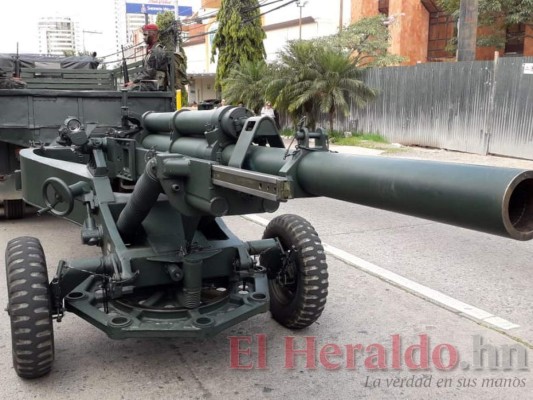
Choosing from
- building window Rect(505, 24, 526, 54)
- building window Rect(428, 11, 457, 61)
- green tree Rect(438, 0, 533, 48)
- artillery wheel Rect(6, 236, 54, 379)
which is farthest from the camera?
building window Rect(428, 11, 457, 61)

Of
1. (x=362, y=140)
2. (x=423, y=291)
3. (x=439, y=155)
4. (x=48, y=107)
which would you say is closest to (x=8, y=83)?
(x=48, y=107)

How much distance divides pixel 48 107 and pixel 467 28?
34.8 ft

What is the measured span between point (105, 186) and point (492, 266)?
3.77m

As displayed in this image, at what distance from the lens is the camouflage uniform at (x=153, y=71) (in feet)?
27.8

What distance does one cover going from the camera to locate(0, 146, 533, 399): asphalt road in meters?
3.44

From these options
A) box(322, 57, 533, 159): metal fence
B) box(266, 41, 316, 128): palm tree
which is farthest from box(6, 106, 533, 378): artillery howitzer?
box(266, 41, 316, 128): palm tree

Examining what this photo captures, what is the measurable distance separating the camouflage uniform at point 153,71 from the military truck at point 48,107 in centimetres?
29

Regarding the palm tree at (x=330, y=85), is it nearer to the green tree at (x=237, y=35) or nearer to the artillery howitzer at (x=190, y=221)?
the green tree at (x=237, y=35)

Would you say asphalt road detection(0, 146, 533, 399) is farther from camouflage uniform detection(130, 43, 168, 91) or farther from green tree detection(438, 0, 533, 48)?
green tree detection(438, 0, 533, 48)

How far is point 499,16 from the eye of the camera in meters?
23.4

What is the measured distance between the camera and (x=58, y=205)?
15.0ft

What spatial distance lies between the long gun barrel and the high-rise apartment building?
76850 mm

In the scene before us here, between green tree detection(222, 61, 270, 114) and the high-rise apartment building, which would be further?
the high-rise apartment building

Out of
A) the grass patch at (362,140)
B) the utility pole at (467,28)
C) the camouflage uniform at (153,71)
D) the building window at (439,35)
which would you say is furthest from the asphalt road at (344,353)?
the building window at (439,35)
